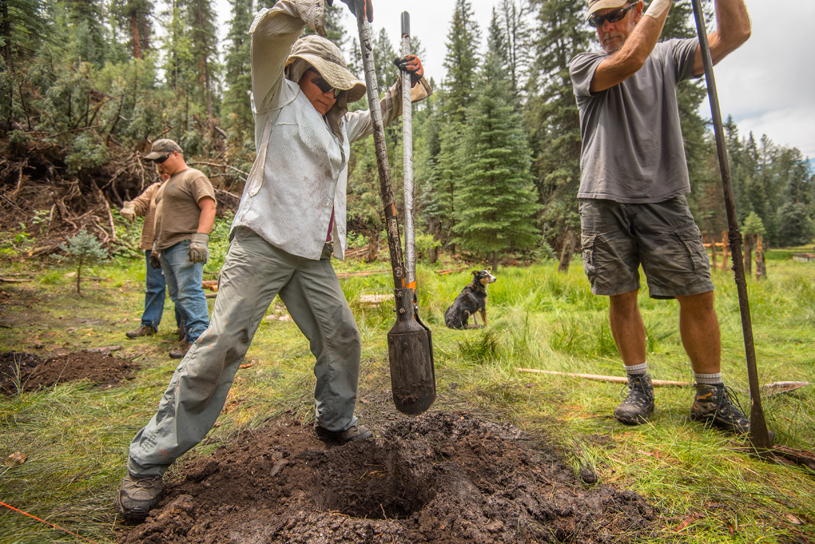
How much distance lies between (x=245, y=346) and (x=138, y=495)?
0.69m

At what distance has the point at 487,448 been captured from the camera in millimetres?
1967

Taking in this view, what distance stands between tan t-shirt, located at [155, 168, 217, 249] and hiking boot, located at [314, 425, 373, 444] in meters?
2.71

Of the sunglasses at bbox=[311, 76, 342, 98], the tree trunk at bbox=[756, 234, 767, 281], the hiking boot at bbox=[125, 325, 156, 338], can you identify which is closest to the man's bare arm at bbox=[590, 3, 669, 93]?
the sunglasses at bbox=[311, 76, 342, 98]

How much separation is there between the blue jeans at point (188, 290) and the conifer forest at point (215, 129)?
12.0 feet

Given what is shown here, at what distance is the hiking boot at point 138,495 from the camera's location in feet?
5.15

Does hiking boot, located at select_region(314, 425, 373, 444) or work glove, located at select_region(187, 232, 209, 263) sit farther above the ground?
work glove, located at select_region(187, 232, 209, 263)

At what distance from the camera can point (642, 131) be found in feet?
7.27

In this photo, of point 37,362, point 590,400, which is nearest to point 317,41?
point 590,400

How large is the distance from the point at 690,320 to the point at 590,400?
0.79 m

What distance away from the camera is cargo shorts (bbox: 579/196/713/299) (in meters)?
2.09

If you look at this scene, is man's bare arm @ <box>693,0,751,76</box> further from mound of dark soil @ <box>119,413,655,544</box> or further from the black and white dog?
the black and white dog

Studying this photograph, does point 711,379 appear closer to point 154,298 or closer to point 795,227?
point 154,298

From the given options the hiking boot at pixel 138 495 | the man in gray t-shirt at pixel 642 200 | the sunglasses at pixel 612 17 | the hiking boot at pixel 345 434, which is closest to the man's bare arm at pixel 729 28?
the man in gray t-shirt at pixel 642 200

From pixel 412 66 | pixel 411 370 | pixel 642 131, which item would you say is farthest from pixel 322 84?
pixel 642 131
